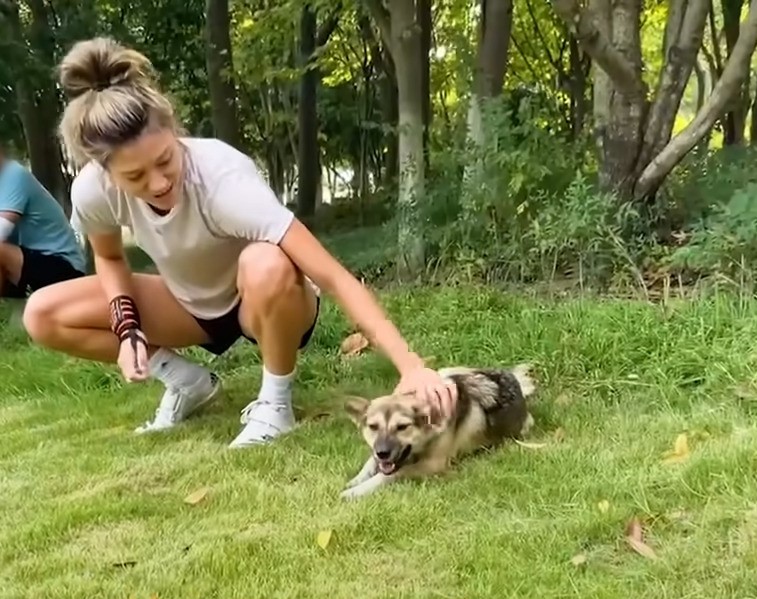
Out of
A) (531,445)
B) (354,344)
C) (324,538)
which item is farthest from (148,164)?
(354,344)

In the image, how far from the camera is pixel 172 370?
4121mm

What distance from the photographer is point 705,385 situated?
3869mm

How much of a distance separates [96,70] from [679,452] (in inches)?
84.2

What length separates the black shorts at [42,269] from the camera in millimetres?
4941

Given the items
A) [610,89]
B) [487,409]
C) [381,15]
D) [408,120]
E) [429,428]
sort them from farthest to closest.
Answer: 1. [381,15]
2. [408,120]
3. [610,89]
4. [487,409]
5. [429,428]

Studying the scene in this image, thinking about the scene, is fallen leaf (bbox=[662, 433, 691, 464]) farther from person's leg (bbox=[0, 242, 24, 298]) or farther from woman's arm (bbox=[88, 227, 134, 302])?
person's leg (bbox=[0, 242, 24, 298])

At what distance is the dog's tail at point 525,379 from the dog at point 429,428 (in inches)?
5.1

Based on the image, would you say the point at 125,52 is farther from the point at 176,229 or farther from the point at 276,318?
the point at 276,318

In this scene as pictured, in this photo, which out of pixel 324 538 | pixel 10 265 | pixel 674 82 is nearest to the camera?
pixel 324 538

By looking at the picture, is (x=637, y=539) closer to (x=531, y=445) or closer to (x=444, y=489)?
(x=444, y=489)

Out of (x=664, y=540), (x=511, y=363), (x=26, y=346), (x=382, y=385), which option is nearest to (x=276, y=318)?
(x=382, y=385)

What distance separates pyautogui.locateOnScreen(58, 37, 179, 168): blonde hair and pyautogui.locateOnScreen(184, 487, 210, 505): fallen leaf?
1.03m

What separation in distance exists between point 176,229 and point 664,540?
1.88m

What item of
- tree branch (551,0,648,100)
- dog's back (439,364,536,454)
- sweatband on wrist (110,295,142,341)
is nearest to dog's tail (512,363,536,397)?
dog's back (439,364,536,454)
